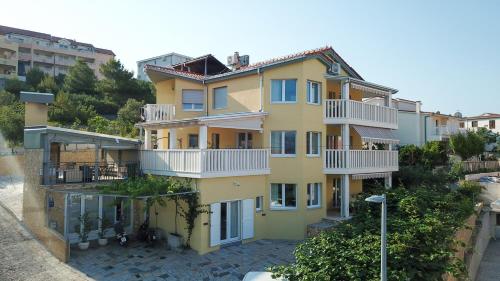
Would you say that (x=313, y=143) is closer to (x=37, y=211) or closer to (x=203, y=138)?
(x=203, y=138)

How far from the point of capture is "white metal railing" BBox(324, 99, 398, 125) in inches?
947

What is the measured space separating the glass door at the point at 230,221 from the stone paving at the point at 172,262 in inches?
27.0

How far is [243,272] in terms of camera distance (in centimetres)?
1703

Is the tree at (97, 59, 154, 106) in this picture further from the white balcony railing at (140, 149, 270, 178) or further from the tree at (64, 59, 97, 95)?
the white balcony railing at (140, 149, 270, 178)

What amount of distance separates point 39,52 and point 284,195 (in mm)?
89548

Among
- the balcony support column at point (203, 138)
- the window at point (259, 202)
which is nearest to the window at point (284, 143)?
the window at point (259, 202)

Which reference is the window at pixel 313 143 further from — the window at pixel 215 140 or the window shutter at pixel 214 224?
the window shutter at pixel 214 224

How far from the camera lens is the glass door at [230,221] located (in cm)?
2067

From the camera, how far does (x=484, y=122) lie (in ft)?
256

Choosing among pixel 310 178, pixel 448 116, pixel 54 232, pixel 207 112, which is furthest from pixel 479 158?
pixel 54 232

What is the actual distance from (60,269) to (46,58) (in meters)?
88.6

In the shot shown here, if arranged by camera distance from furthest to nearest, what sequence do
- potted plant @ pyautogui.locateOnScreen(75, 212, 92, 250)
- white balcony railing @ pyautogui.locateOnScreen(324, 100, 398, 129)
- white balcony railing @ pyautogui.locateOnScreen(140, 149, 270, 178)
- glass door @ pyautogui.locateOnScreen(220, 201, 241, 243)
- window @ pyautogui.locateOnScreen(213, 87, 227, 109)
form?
window @ pyautogui.locateOnScreen(213, 87, 227, 109) → white balcony railing @ pyautogui.locateOnScreen(324, 100, 398, 129) → glass door @ pyautogui.locateOnScreen(220, 201, 241, 243) → potted plant @ pyautogui.locateOnScreen(75, 212, 92, 250) → white balcony railing @ pyautogui.locateOnScreen(140, 149, 270, 178)

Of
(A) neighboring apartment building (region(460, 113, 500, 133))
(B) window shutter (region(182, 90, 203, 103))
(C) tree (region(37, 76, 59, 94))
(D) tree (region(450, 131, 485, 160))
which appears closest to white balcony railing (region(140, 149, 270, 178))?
(B) window shutter (region(182, 90, 203, 103))

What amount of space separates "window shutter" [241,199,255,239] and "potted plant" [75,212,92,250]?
28.7ft
